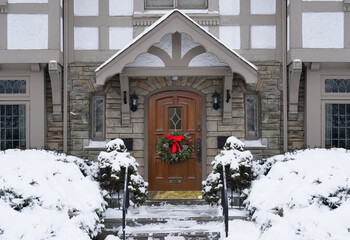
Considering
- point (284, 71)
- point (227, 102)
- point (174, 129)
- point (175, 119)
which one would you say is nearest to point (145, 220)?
point (174, 129)

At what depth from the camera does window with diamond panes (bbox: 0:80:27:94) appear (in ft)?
29.9

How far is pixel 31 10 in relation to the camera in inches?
351

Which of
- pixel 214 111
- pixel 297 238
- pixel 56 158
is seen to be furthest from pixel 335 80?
pixel 56 158

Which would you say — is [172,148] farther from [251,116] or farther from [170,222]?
[170,222]

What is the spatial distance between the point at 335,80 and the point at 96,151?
202 inches

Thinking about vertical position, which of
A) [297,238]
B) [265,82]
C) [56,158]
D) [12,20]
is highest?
[12,20]

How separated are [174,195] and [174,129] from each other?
137 centimetres

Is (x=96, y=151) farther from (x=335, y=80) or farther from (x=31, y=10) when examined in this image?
(x=335, y=80)

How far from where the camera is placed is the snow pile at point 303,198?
5.59 meters

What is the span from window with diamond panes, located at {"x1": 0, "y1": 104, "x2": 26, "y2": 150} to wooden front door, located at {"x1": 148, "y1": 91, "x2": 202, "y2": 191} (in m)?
2.63

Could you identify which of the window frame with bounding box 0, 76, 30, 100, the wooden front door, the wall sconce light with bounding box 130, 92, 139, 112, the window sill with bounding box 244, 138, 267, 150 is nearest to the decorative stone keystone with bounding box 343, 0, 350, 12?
the window sill with bounding box 244, 138, 267, 150

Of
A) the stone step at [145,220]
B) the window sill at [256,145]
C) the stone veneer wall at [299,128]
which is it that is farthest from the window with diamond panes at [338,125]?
the stone step at [145,220]

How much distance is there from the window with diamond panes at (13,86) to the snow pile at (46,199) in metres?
1.58

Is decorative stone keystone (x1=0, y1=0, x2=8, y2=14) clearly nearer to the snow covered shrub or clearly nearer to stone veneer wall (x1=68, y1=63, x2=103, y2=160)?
A: stone veneer wall (x1=68, y1=63, x2=103, y2=160)
